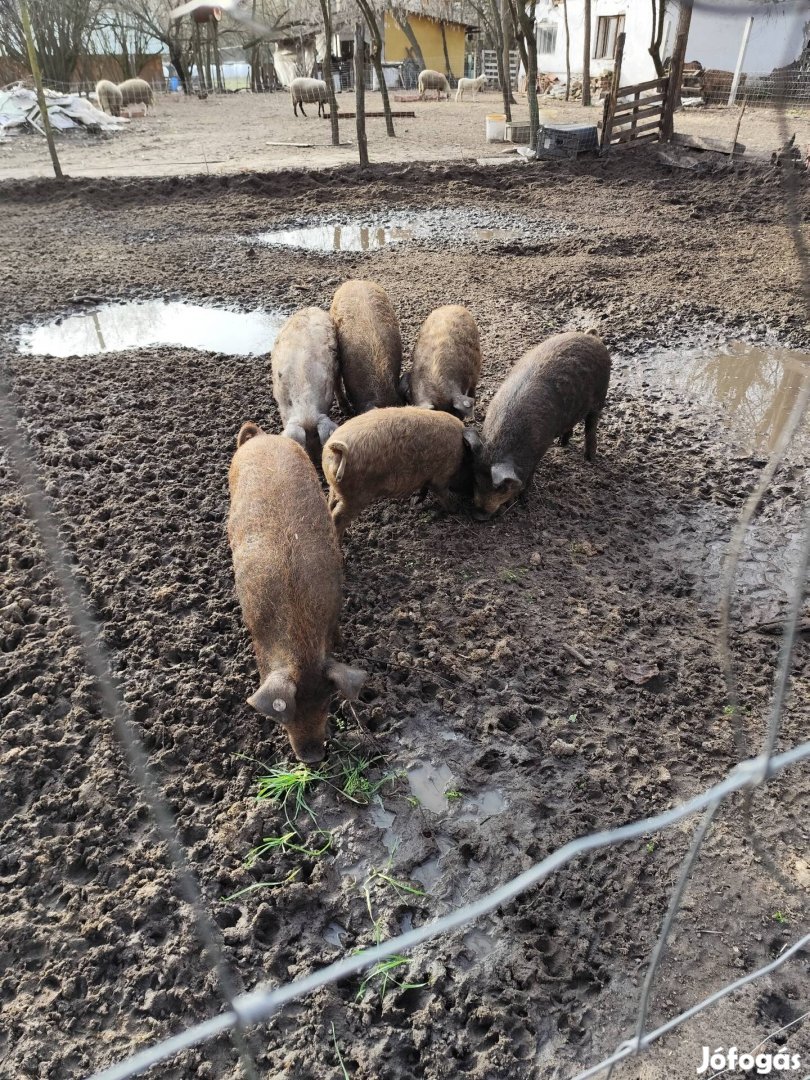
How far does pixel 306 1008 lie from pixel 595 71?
98.8 ft

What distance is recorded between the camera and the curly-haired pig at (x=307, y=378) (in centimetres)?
408

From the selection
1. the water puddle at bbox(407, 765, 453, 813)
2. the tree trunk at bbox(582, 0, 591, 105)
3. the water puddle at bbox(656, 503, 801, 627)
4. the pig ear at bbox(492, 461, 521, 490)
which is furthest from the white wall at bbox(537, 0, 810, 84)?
the water puddle at bbox(407, 765, 453, 813)

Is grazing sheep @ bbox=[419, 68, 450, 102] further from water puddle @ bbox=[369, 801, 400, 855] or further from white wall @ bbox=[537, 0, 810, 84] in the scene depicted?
water puddle @ bbox=[369, 801, 400, 855]

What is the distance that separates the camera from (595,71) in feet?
83.4

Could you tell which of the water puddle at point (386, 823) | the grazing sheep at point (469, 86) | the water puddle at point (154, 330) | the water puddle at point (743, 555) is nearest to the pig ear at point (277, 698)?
the water puddle at point (386, 823)

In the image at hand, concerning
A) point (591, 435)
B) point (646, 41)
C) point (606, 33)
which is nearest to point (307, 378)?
point (591, 435)

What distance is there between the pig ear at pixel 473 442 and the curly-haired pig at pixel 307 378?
0.74 meters

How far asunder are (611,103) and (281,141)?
760 cm

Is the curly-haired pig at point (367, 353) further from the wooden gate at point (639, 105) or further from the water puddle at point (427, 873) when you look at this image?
the wooden gate at point (639, 105)

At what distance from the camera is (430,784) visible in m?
2.63

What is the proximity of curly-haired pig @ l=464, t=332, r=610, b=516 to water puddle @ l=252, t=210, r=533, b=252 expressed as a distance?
498 cm

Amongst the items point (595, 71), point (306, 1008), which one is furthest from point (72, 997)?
point (595, 71)

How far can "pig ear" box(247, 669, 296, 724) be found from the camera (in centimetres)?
246

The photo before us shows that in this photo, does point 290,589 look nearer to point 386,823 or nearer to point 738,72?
point 386,823
